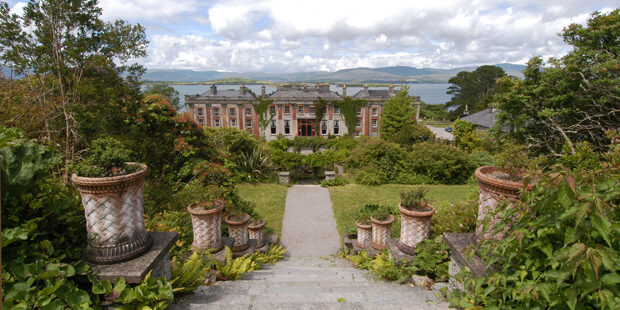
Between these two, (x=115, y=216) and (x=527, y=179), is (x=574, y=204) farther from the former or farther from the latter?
(x=115, y=216)

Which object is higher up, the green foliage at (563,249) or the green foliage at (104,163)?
the green foliage at (104,163)

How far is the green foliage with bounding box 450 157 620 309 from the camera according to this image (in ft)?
5.57

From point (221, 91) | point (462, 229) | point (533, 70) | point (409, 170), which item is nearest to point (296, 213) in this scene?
point (462, 229)

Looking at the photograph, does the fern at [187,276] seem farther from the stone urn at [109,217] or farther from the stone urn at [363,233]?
the stone urn at [363,233]

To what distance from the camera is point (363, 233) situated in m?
7.23

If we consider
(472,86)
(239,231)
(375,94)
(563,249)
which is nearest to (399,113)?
(375,94)

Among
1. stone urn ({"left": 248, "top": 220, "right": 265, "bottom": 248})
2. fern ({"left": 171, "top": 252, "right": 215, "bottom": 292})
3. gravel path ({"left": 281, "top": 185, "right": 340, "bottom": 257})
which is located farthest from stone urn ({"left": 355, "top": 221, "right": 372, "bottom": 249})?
fern ({"left": 171, "top": 252, "right": 215, "bottom": 292})

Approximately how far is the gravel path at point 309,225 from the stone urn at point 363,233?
1.14 meters

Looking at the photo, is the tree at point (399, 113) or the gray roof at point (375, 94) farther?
the gray roof at point (375, 94)

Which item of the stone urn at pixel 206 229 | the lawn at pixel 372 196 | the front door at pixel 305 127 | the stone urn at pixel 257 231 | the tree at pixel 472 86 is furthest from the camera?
the tree at pixel 472 86

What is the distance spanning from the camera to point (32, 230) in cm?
229

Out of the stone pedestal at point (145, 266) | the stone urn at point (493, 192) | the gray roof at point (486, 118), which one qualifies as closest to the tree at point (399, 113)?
the gray roof at point (486, 118)

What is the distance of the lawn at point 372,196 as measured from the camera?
11406 millimetres

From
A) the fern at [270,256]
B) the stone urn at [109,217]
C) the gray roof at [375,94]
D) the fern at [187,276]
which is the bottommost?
the fern at [270,256]
